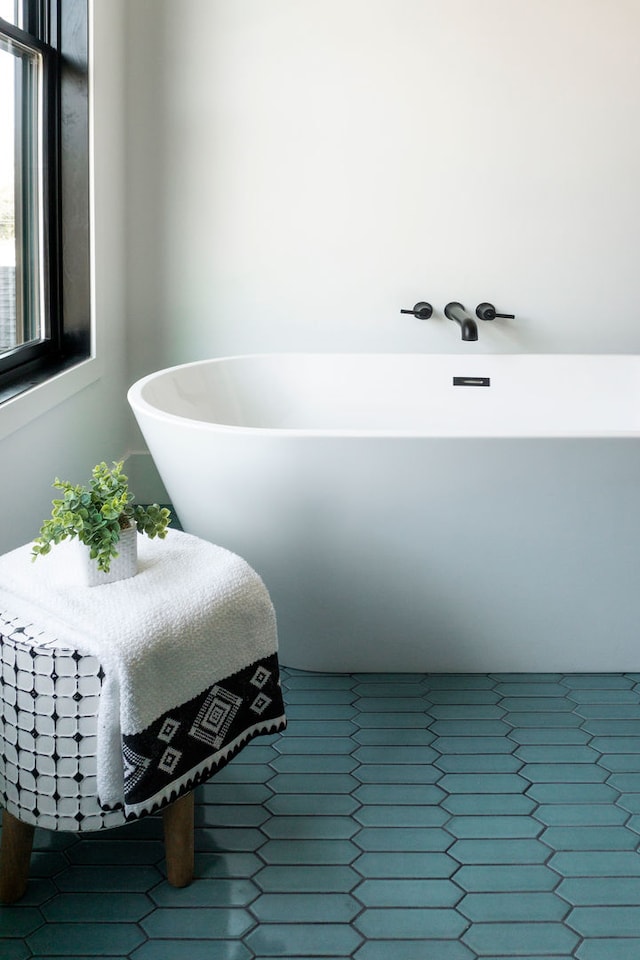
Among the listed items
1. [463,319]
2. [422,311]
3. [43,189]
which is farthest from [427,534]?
Answer: [43,189]

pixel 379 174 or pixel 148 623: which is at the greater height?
pixel 379 174

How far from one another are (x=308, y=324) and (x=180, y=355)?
0.49 m

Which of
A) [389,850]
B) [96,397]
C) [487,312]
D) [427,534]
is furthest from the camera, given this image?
[487,312]

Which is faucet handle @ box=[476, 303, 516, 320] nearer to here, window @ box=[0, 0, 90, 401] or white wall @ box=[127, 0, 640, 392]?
white wall @ box=[127, 0, 640, 392]

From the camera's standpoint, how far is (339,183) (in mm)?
3594

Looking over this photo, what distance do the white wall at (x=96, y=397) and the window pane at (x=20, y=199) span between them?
205 millimetres

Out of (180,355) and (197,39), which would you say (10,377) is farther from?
(197,39)

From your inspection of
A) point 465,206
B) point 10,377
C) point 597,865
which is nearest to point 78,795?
point 597,865

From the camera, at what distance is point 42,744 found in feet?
5.29

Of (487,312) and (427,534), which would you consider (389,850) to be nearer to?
(427,534)

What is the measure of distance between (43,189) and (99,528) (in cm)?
169

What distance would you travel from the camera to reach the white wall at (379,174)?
3486 mm

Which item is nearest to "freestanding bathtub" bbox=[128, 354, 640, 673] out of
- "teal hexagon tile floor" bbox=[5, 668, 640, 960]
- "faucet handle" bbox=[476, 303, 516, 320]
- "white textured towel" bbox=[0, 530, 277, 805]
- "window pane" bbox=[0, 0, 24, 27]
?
"teal hexagon tile floor" bbox=[5, 668, 640, 960]

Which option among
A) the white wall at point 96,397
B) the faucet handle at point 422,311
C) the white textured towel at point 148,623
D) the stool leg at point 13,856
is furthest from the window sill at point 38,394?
the faucet handle at point 422,311
